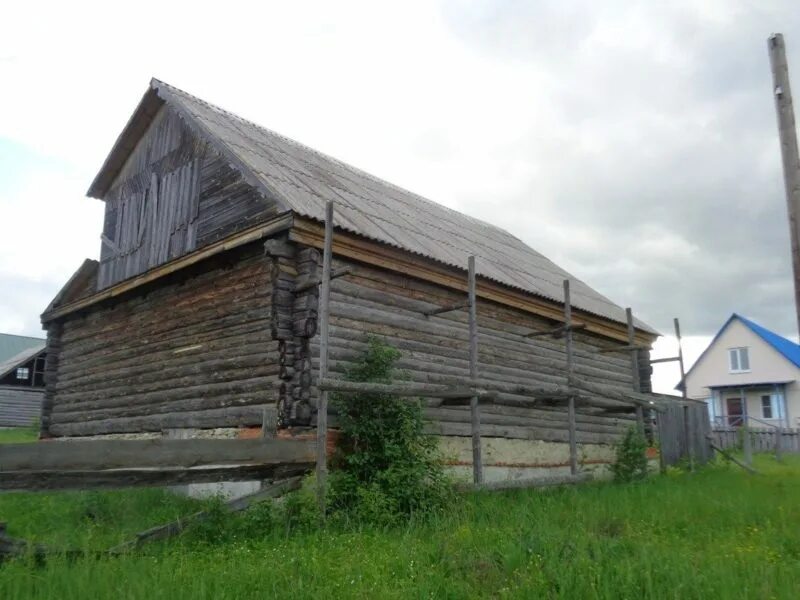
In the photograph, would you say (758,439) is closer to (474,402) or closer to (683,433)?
(683,433)

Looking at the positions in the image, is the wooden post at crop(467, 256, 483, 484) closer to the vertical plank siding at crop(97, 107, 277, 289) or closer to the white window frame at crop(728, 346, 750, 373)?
the vertical plank siding at crop(97, 107, 277, 289)

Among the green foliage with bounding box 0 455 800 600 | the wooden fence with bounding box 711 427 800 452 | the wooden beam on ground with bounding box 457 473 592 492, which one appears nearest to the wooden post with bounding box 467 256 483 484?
the wooden beam on ground with bounding box 457 473 592 492

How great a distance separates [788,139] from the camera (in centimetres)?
758

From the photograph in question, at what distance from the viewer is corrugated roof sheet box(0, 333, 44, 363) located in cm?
4138

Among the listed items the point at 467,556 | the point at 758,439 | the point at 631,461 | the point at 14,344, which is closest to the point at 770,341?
the point at 758,439

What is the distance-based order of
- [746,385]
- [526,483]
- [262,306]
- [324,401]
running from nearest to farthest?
[324,401]
[262,306]
[526,483]
[746,385]

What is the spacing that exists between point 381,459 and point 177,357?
4.37 m

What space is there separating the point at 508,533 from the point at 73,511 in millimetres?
5834

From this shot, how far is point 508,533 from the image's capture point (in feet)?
21.5

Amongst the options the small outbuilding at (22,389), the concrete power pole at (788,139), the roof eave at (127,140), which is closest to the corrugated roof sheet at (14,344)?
the small outbuilding at (22,389)

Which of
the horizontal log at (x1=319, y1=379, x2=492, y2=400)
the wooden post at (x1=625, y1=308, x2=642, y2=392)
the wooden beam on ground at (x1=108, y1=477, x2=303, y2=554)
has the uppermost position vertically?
the wooden post at (x1=625, y1=308, x2=642, y2=392)

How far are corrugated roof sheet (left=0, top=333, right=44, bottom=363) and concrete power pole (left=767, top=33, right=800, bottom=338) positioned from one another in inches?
1660

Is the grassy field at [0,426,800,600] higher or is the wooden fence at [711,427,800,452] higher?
the wooden fence at [711,427,800,452]

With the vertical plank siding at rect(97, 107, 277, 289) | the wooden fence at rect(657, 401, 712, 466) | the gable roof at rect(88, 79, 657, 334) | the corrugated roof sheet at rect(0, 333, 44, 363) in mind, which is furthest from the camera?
the corrugated roof sheet at rect(0, 333, 44, 363)
